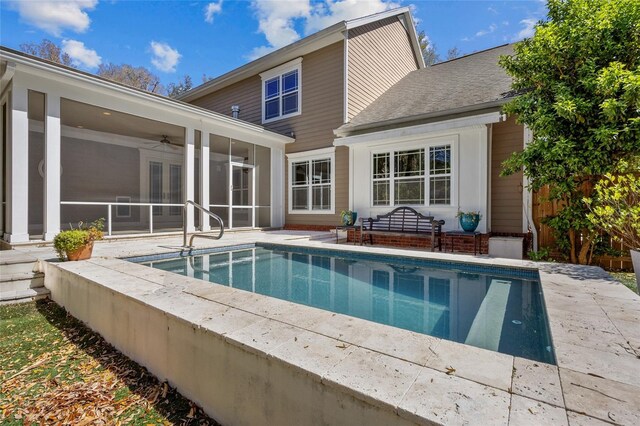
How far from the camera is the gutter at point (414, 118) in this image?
677cm

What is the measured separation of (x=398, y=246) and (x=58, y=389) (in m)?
6.69

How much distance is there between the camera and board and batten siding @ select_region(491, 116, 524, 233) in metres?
7.20

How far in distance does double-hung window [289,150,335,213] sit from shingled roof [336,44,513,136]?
171cm

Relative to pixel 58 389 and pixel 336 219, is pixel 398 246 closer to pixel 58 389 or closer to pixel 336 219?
pixel 336 219

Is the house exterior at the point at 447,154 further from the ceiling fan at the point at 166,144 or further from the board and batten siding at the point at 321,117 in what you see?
the ceiling fan at the point at 166,144

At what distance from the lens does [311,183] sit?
10891 mm

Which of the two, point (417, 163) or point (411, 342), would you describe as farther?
point (417, 163)

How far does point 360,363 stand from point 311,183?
9424mm

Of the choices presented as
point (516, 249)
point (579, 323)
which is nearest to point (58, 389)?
point (579, 323)

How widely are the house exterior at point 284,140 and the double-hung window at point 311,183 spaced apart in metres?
0.04

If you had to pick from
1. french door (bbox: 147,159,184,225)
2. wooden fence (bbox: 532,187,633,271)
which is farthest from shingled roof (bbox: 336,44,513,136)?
french door (bbox: 147,159,184,225)

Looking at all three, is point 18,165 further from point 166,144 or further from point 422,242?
point 422,242

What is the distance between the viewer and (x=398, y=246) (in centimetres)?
775

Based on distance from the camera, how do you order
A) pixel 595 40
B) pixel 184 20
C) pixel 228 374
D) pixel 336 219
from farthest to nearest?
pixel 184 20, pixel 336 219, pixel 595 40, pixel 228 374
